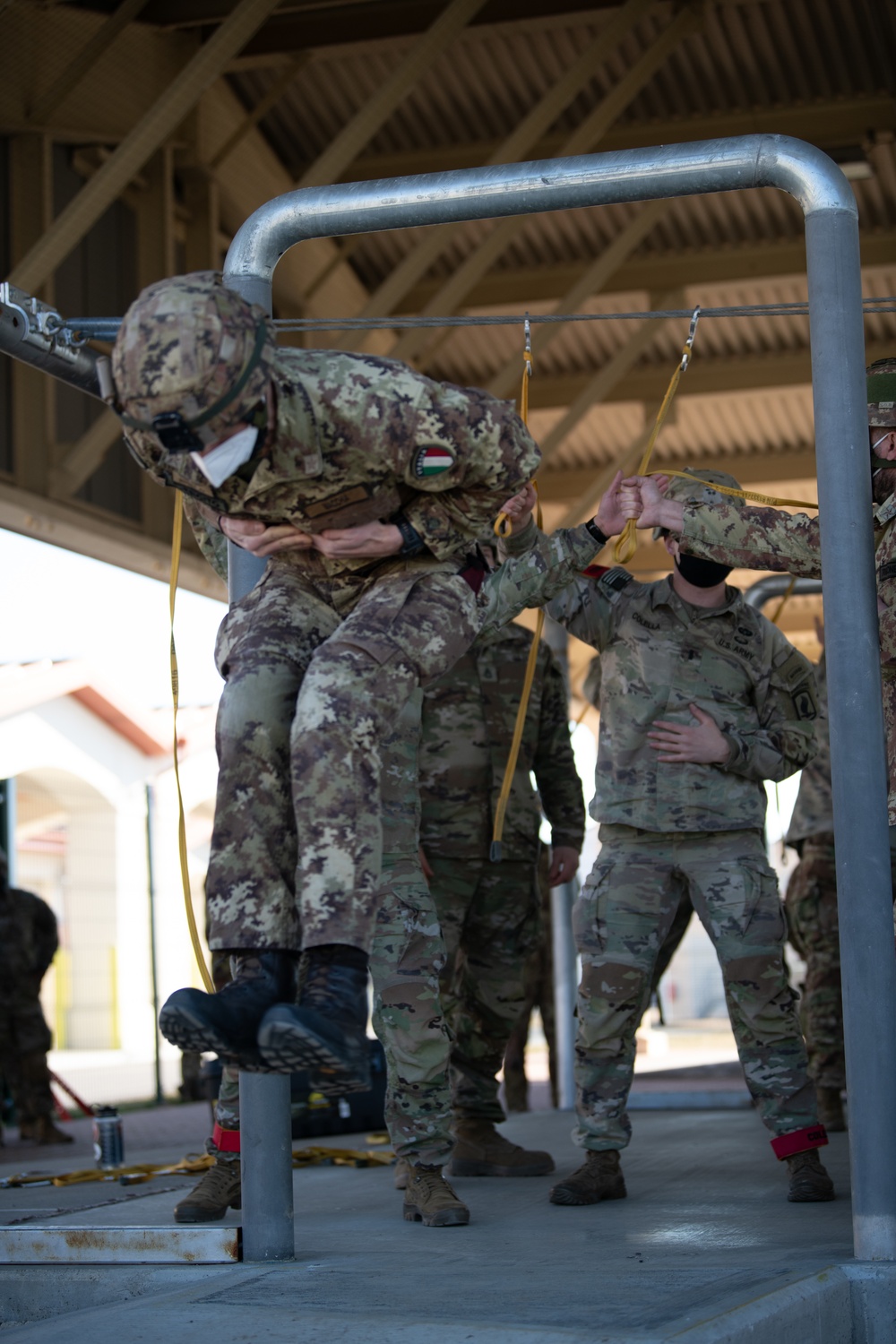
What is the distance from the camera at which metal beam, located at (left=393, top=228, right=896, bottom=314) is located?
11.8 m

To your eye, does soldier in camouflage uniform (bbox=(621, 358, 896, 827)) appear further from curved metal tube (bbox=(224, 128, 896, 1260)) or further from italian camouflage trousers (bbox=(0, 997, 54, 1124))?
italian camouflage trousers (bbox=(0, 997, 54, 1124))

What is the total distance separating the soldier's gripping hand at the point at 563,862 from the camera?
15.8ft

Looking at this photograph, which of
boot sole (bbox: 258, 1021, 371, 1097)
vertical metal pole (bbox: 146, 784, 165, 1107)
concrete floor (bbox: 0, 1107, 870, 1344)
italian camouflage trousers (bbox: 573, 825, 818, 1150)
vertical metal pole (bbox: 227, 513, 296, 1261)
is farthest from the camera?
vertical metal pole (bbox: 146, 784, 165, 1107)

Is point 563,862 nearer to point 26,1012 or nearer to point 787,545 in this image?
point 787,545

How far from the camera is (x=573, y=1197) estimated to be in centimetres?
362

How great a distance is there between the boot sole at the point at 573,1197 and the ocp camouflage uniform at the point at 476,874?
33.2 inches

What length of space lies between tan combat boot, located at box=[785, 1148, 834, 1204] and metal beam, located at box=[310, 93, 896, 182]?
25.1ft

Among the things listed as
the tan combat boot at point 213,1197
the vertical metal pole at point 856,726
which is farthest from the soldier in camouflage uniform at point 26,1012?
the vertical metal pole at point 856,726

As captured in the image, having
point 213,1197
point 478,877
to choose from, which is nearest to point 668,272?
point 478,877

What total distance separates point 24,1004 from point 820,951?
4047mm

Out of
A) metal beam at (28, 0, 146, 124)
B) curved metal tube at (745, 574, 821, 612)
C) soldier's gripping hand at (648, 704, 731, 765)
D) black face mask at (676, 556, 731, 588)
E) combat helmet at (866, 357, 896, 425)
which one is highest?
metal beam at (28, 0, 146, 124)

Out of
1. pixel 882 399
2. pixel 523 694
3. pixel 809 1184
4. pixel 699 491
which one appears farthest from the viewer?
pixel 523 694

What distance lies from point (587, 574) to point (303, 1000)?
212 cm

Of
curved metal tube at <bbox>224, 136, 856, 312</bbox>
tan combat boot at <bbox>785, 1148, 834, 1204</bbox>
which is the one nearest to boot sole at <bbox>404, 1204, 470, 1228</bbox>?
tan combat boot at <bbox>785, 1148, 834, 1204</bbox>
